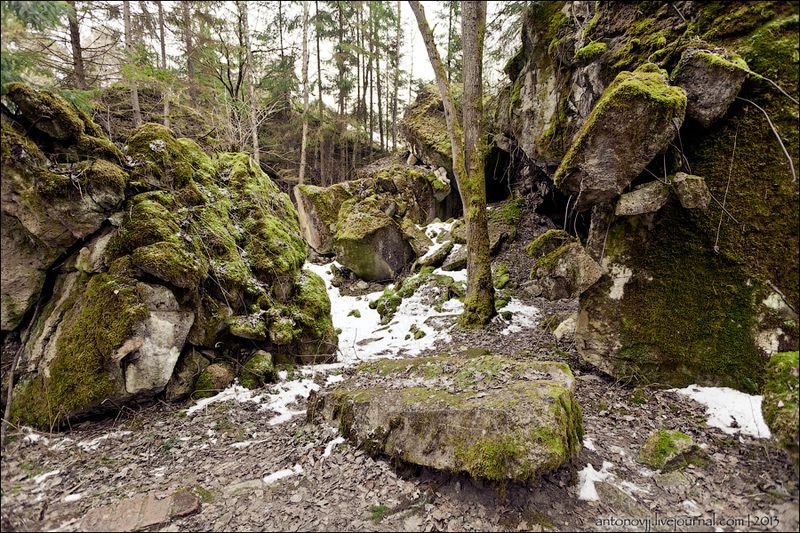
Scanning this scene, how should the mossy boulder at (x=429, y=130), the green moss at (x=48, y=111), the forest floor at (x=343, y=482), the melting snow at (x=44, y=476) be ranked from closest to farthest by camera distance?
the forest floor at (x=343, y=482) < the melting snow at (x=44, y=476) < the green moss at (x=48, y=111) < the mossy boulder at (x=429, y=130)

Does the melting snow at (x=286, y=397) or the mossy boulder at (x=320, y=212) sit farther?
the mossy boulder at (x=320, y=212)

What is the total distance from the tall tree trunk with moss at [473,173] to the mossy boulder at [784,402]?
4.44 m

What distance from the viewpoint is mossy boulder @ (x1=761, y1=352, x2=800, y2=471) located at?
2.48 m

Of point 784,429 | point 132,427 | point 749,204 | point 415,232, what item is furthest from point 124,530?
point 415,232

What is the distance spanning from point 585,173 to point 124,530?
19.0 feet

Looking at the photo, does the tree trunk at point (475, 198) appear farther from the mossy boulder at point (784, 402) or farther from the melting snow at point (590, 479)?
the mossy boulder at point (784, 402)

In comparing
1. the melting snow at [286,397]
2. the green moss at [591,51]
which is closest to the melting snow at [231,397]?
the melting snow at [286,397]

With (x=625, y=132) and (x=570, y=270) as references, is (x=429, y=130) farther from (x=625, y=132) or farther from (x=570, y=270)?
(x=625, y=132)

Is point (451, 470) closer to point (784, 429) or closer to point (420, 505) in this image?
point (420, 505)

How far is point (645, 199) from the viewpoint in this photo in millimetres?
4254

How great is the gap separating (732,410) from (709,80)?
11.9 ft

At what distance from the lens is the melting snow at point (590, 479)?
295 cm

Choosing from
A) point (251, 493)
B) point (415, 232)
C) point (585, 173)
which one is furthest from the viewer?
point (415, 232)

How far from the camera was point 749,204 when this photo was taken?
12.4ft
